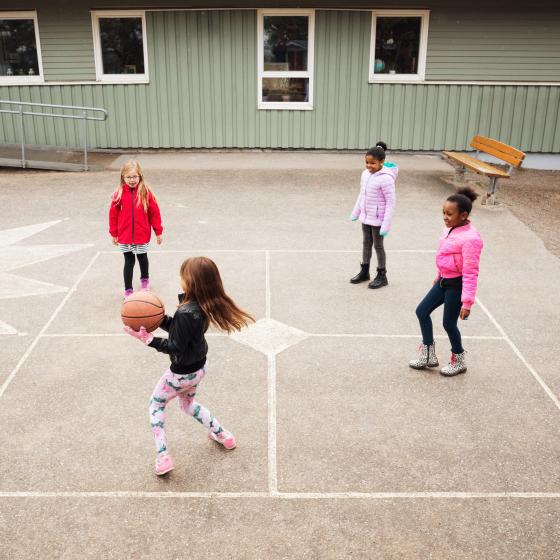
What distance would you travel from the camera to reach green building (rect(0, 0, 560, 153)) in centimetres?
1532

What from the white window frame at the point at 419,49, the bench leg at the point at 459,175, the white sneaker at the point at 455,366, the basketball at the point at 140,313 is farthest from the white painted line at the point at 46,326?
the white window frame at the point at 419,49

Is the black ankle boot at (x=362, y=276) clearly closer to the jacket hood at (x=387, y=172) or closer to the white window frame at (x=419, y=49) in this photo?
the jacket hood at (x=387, y=172)

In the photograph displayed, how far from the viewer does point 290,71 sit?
15.9 meters

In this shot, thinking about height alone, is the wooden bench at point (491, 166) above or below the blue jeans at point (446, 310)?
above

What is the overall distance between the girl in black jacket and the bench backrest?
381 inches

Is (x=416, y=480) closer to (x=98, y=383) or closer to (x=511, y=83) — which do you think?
(x=98, y=383)

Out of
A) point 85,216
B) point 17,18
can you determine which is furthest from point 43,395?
point 17,18

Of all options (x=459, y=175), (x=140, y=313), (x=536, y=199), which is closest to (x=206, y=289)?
(x=140, y=313)

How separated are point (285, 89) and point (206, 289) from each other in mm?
12951

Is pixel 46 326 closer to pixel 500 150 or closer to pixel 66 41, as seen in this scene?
pixel 500 150

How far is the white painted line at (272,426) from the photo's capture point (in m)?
4.47

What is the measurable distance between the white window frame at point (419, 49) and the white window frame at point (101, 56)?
18.5ft

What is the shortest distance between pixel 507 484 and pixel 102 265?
619cm

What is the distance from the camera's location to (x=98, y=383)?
5.77m
